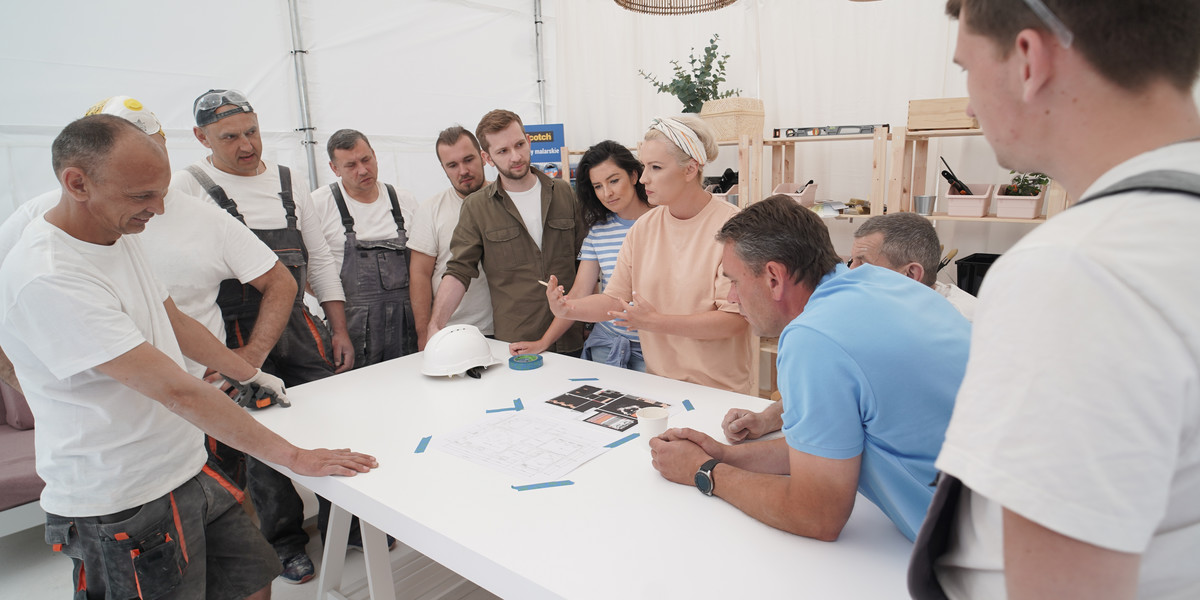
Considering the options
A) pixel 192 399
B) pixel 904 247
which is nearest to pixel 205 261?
pixel 192 399

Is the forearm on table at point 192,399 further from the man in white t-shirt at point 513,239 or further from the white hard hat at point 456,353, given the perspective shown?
the man in white t-shirt at point 513,239

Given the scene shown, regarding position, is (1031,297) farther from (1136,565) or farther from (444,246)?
(444,246)

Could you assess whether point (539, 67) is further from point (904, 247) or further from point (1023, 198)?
point (904, 247)

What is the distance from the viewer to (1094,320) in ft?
1.65

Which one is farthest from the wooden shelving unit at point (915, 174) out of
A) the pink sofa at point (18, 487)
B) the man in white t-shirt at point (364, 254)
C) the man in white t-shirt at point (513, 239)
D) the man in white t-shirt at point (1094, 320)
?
the pink sofa at point (18, 487)

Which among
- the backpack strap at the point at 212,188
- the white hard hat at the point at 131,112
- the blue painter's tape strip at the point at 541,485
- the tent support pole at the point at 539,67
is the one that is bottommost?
the blue painter's tape strip at the point at 541,485

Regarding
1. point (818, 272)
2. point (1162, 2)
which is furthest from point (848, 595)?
point (1162, 2)

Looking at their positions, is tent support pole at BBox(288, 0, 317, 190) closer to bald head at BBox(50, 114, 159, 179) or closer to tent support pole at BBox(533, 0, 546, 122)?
tent support pole at BBox(533, 0, 546, 122)

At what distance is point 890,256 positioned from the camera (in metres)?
2.37

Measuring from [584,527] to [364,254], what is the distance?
2267mm

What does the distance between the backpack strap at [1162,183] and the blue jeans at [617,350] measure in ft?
6.75

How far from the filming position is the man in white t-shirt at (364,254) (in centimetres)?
311

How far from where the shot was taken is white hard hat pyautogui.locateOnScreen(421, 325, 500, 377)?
92.5 inches

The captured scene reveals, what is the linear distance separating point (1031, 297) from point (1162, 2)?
28cm
